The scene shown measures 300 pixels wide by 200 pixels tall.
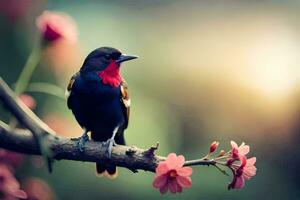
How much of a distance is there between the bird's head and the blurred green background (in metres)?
0.20

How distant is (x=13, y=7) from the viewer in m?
0.99

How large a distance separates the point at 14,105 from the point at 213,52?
4.94 feet

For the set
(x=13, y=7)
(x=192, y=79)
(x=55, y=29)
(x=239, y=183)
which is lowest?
(x=239, y=183)

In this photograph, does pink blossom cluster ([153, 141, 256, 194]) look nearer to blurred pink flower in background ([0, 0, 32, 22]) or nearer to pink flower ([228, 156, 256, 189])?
pink flower ([228, 156, 256, 189])

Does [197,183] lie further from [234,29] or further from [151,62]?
[234,29]

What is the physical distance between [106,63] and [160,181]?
22 centimetres

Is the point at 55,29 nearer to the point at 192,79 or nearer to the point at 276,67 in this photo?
the point at 276,67

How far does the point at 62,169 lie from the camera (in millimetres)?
1254

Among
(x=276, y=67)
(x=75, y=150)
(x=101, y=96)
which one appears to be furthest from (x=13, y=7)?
(x=276, y=67)

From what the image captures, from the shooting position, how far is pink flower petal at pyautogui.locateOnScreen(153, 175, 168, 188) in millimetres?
454

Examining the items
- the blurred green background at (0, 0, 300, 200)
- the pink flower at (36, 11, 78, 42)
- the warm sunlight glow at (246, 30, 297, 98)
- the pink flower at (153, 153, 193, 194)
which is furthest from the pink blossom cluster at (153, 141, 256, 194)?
the warm sunlight glow at (246, 30, 297, 98)


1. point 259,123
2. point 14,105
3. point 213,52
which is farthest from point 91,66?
point 213,52

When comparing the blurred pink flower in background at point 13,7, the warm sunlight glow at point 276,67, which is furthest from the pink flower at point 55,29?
the warm sunlight glow at point 276,67

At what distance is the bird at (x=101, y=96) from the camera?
66 centimetres
